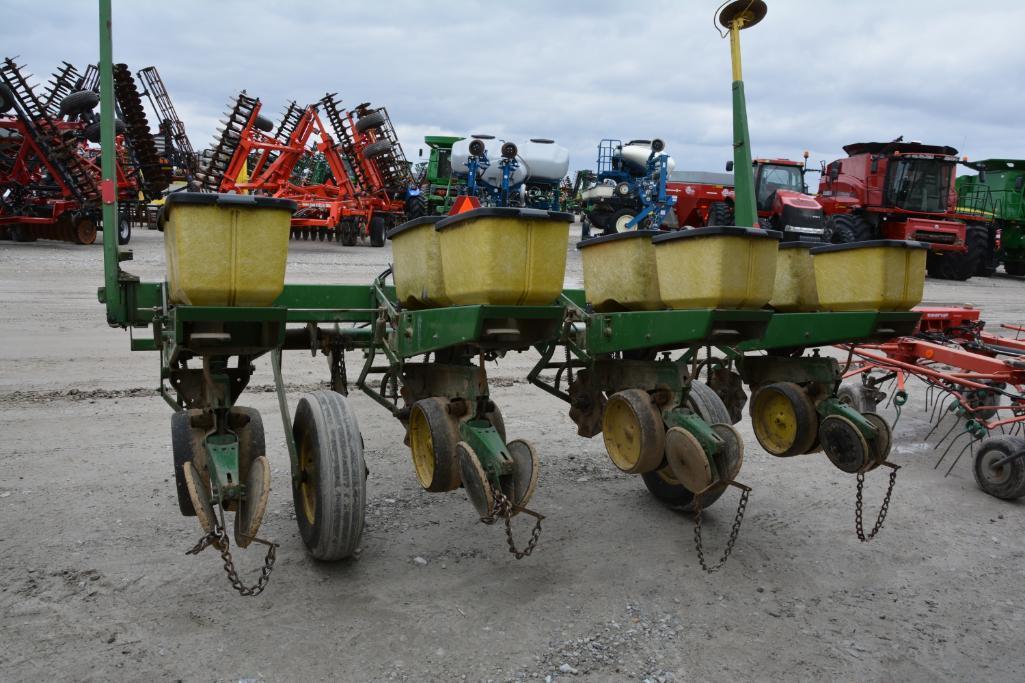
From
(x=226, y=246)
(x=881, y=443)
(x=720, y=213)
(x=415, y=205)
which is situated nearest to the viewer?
(x=226, y=246)

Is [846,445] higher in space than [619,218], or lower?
lower

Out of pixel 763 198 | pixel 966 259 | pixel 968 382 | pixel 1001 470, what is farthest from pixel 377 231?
pixel 1001 470

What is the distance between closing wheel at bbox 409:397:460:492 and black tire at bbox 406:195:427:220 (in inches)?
654

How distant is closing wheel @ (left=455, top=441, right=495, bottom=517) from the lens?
126 inches

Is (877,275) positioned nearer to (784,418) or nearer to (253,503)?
(784,418)

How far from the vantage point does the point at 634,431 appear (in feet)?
12.4

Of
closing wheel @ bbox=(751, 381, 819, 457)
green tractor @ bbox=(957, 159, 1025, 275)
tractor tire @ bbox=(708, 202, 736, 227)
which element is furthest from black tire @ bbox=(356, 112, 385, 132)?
closing wheel @ bbox=(751, 381, 819, 457)

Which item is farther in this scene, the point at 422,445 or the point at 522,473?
the point at 422,445

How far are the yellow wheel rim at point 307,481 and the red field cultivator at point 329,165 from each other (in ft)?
50.1

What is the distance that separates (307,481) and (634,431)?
4.92 ft

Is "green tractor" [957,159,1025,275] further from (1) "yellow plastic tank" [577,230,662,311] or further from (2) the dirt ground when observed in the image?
(1) "yellow plastic tank" [577,230,662,311]

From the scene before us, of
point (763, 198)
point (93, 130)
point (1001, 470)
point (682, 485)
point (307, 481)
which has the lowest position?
point (1001, 470)

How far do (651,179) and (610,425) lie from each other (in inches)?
610

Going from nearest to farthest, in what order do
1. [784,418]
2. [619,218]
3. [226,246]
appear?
[226,246] → [784,418] → [619,218]
